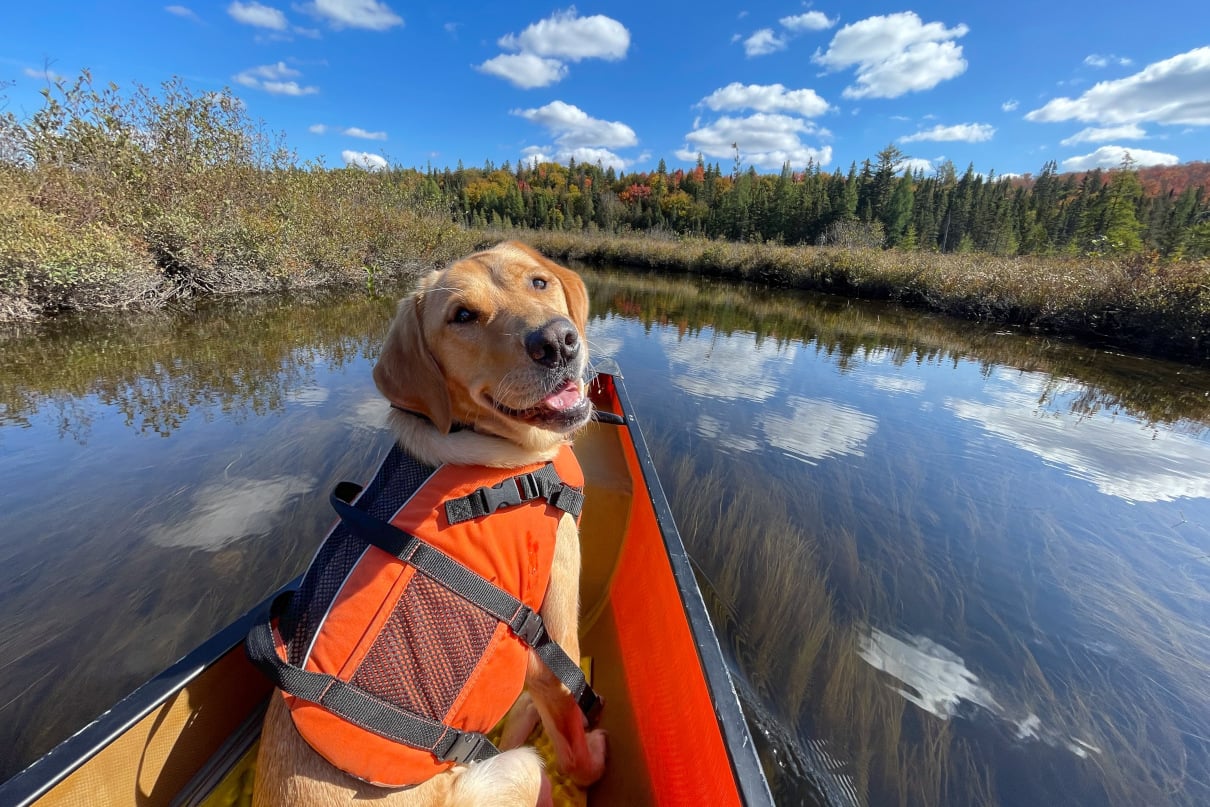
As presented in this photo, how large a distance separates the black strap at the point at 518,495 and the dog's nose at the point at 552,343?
454mm

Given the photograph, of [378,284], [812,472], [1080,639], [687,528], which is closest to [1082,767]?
[1080,639]

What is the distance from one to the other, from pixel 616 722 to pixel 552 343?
1949mm

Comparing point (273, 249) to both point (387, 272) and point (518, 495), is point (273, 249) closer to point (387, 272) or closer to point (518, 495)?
point (387, 272)

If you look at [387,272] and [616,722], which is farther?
[387,272]

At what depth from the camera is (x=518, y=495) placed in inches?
70.0

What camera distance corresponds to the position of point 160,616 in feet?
10.8

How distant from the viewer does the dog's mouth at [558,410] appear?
1.86 m

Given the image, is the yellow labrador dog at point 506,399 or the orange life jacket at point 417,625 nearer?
the orange life jacket at point 417,625

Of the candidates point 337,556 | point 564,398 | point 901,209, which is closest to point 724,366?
point 564,398

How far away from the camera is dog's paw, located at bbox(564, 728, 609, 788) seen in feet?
6.65

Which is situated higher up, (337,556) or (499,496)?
(499,496)

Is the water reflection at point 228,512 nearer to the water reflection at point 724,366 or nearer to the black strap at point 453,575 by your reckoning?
the black strap at point 453,575

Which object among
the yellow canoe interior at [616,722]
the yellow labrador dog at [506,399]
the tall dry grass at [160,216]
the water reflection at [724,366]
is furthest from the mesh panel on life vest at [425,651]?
the tall dry grass at [160,216]

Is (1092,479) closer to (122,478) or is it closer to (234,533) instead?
(234,533)
